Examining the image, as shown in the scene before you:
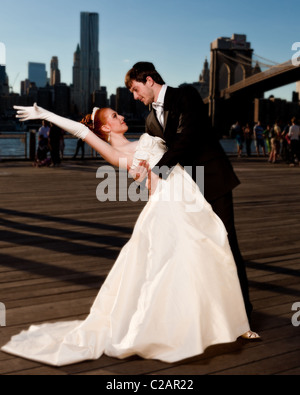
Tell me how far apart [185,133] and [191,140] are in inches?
1.7

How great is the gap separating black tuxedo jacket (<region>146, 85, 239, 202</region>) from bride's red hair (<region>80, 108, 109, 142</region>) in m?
0.23

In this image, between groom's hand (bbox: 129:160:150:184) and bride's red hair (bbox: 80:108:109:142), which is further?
bride's red hair (bbox: 80:108:109:142)

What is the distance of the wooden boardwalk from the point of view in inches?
79.3

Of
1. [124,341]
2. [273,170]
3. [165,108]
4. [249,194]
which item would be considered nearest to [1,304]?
[124,341]

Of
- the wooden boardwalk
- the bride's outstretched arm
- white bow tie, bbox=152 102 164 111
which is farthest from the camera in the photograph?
white bow tie, bbox=152 102 164 111

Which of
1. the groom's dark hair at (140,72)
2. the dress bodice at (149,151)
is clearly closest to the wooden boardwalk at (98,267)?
the dress bodice at (149,151)

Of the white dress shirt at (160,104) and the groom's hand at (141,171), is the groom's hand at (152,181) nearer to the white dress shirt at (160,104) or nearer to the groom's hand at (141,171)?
the groom's hand at (141,171)

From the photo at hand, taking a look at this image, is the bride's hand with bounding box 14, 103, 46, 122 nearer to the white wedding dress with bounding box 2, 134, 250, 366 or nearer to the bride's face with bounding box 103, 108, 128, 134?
the bride's face with bounding box 103, 108, 128, 134

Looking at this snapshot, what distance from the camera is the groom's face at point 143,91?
2.18 m

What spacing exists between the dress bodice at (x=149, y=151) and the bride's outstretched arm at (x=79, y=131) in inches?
2.0

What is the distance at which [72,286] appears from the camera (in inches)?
118

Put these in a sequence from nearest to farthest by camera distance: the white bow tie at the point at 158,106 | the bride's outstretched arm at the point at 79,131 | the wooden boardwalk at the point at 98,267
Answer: the wooden boardwalk at the point at 98,267
the bride's outstretched arm at the point at 79,131
the white bow tie at the point at 158,106

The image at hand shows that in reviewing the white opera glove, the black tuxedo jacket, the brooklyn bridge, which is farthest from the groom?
the brooklyn bridge
